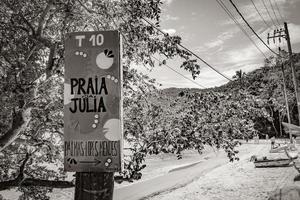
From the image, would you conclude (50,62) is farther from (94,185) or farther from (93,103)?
(94,185)

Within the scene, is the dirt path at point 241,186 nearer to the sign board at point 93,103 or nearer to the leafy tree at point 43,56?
the leafy tree at point 43,56

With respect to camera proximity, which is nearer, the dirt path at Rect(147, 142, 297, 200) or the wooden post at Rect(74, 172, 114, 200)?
the wooden post at Rect(74, 172, 114, 200)

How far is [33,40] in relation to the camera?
633 cm

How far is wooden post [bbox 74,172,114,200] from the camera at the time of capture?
8.14 ft

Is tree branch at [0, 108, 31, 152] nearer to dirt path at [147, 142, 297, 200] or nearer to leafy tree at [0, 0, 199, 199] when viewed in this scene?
leafy tree at [0, 0, 199, 199]

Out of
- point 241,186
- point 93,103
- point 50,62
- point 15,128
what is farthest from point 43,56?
point 241,186

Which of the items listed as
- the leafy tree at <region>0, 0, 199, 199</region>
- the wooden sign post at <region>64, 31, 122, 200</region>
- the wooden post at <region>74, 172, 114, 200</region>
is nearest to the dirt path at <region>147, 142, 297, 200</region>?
the leafy tree at <region>0, 0, 199, 199</region>

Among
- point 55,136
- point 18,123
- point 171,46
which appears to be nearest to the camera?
point 171,46

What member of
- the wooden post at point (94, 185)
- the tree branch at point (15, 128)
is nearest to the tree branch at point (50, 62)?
the tree branch at point (15, 128)

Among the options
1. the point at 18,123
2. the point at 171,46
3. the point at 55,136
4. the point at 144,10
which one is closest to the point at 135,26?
the point at 144,10

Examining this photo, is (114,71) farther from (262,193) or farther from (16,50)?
(262,193)

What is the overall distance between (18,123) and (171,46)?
Result: 11.5 feet

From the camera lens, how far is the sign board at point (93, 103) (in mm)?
2398

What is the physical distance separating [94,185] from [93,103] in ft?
2.21
